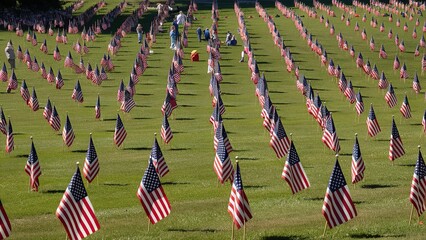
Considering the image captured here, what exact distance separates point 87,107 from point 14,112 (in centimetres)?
433

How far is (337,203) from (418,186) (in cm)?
270

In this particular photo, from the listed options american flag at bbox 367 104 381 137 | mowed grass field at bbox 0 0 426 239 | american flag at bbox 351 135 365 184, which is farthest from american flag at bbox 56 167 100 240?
american flag at bbox 367 104 381 137

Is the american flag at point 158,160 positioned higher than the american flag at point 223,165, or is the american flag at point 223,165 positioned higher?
the american flag at point 223,165

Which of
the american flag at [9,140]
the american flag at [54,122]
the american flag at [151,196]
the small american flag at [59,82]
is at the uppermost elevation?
the american flag at [151,196]

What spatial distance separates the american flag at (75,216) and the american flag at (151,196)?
66.2 inches

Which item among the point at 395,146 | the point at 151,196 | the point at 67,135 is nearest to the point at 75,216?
the point at 151,196

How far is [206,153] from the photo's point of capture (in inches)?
1609

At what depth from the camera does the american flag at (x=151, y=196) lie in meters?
25.4

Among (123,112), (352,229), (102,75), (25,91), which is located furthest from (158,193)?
(102,75)

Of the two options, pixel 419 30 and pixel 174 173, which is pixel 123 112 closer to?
pixel 174 173

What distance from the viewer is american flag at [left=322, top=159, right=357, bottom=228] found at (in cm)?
2488

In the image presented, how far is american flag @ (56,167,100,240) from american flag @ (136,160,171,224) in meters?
1.68

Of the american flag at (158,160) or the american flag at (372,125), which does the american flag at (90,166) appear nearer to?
the american flag at (158,160)

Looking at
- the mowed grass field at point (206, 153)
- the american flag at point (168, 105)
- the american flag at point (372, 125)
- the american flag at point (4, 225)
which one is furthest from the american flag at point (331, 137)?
the american flag at point (4, 225)
